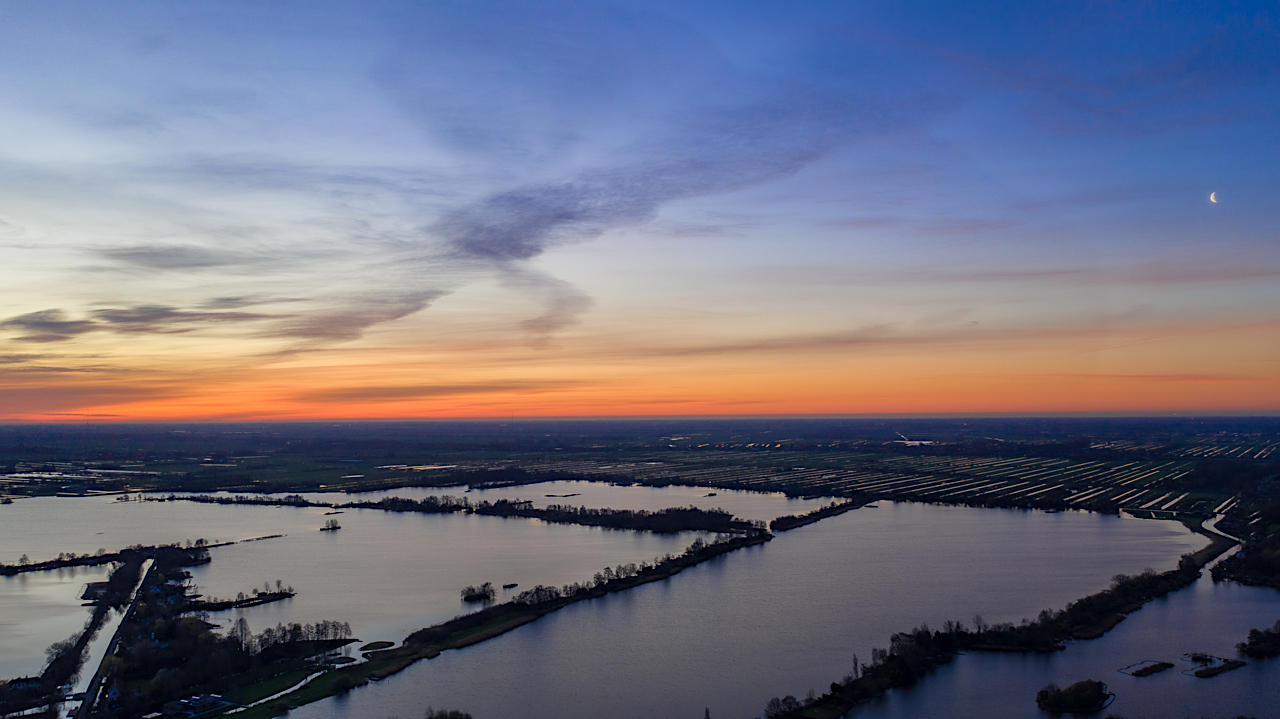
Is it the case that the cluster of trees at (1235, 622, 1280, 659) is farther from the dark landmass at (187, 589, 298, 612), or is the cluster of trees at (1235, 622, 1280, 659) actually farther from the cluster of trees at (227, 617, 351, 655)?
the dark landmass at (187, 589, 298, 612)

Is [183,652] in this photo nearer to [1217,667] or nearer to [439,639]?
[439,639]

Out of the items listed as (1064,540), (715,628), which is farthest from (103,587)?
(1064,540)

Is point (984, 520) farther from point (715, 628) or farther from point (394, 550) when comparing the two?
point (394, 550)

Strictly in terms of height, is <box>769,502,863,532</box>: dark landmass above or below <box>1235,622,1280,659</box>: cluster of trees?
above

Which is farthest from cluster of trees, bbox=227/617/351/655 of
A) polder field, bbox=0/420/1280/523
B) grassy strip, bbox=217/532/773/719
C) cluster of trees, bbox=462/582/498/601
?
polder field, bbox=0/420/1280/523

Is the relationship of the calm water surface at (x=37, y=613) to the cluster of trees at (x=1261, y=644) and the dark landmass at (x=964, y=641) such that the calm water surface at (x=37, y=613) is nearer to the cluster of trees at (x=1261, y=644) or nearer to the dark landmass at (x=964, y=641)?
the dark landmass at (x=964, y=641)

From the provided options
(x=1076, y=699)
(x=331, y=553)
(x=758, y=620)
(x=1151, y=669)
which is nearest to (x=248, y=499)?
(x=331, y=553)
